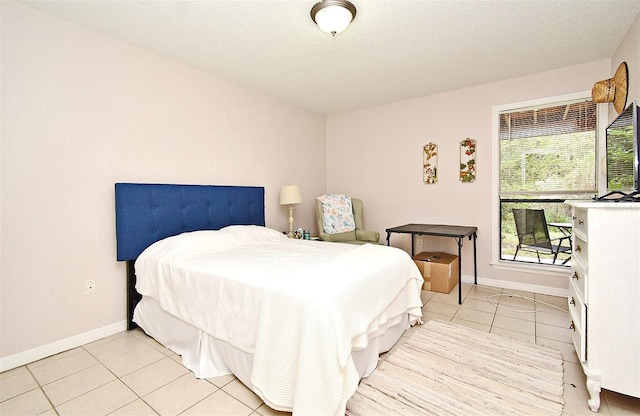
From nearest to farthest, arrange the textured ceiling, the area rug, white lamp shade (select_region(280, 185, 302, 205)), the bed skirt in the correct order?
the area rug → the bed skirt → the textured ceiling → white lamp shade (select_region(280, 185, 302, 205))

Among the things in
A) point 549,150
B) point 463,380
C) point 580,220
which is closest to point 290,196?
point 463,380

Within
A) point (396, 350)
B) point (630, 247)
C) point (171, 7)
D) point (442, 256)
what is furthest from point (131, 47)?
point (442, 256)

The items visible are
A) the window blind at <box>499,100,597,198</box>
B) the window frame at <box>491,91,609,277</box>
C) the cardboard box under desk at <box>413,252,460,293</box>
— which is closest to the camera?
the window frame at <box>491,91,609,277</box>

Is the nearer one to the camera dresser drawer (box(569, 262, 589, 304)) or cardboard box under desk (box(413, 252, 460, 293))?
dresser drawer (box(569, 262, 589, 304))

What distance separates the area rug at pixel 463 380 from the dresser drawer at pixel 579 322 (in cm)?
25

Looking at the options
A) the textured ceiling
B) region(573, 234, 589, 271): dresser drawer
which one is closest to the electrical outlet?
the textured ceiling

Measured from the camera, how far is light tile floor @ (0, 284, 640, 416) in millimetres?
1545

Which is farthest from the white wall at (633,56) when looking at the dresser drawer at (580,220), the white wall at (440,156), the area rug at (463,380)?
the area rug at (463,380)

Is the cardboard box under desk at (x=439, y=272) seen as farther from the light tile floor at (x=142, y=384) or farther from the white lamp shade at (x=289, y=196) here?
the white lamp shade at (x=289, y=196)

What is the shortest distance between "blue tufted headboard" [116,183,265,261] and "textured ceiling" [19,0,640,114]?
1.22 m

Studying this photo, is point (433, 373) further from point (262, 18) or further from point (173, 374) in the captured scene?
point (262, 18)

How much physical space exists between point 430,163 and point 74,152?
3.65m

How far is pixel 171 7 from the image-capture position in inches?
79.3

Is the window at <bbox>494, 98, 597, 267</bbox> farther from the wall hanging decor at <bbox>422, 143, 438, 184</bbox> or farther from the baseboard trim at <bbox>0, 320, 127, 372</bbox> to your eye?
the baseboard trim at <bbox>0, 320, 127, 372</bbox>
